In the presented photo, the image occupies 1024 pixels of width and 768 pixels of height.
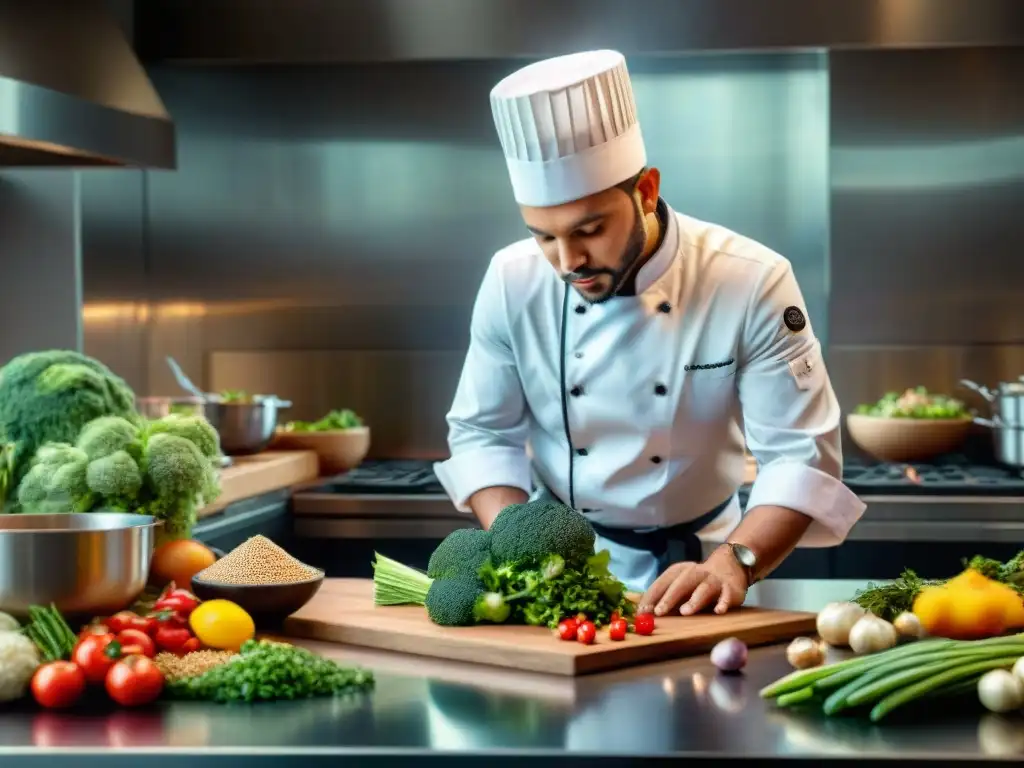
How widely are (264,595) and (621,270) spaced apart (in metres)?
0.75

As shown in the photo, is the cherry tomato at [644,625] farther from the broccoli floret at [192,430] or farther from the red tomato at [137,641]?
the broccoli floret at [192,430]

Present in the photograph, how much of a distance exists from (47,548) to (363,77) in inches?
132

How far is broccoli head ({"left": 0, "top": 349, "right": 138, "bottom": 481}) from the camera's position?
6.79ft

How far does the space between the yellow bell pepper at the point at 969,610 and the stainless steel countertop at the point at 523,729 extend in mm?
252

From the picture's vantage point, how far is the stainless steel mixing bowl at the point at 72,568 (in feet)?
5.34

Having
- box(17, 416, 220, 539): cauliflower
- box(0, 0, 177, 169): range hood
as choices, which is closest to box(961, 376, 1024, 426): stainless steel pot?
box(0, 0, 177, 169): range hood

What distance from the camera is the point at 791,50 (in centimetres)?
432

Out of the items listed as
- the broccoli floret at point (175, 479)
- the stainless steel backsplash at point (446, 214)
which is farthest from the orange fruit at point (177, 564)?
the stainless steel backsplash at point (446, 214)

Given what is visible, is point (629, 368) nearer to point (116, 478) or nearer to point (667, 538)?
point (667, 538)

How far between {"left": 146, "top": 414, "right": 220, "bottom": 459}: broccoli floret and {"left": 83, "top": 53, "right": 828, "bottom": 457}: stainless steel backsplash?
8.51 ft

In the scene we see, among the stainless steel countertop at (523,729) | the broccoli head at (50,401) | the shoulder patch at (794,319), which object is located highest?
the shoulder patch at (794,319)

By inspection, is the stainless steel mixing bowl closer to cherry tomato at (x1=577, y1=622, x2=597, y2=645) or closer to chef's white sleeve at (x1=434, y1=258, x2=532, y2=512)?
cherry tomato at (x1=577, y1=622, x2=597, y2=645)

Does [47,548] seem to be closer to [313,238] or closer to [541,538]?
[541,538]

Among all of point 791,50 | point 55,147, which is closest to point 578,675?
point 55,147
